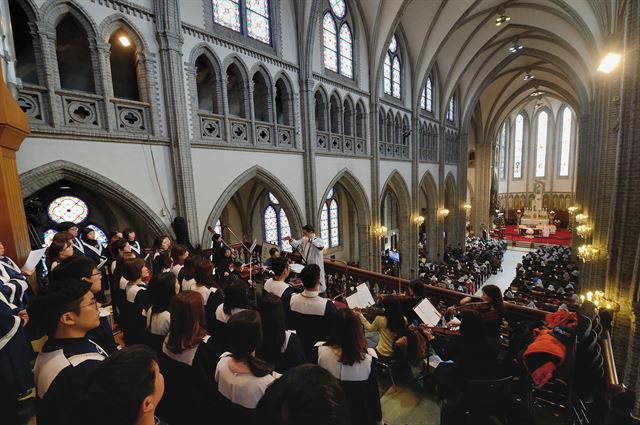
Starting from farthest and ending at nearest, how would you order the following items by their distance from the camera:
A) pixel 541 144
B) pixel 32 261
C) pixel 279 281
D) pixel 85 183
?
pixel 541 144 → pixel 85 183 → pixel 32 261 → pixel 279 281

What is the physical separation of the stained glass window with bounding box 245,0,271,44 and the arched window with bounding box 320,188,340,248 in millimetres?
9365

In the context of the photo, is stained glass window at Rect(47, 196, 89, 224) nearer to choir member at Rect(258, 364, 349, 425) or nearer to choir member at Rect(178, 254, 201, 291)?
choir member at Rect(178, 254, 201, 291)

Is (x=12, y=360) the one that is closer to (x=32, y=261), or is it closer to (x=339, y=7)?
(x=32, y=261)

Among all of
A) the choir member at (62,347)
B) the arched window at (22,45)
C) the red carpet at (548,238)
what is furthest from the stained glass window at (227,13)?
the red carpet at (548,238)

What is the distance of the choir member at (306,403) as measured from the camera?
1.01m

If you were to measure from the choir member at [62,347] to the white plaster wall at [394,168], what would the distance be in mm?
13953

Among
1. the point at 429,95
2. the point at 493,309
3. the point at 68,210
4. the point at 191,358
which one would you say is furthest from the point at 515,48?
the point at 68,210

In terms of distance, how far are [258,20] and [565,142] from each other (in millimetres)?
39984

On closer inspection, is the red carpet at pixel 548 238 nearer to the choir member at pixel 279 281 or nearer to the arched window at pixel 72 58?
the choir member at pixel 279 281

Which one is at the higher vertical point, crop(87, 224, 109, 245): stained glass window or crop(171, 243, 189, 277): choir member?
crop(171, 243, 189, 277): choir member

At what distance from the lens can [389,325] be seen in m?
3.08

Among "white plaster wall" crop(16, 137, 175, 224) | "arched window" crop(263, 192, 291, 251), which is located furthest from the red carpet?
"white plaster wall" crop(16, 137, 175, 224)

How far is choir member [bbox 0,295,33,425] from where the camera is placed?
7.97ft

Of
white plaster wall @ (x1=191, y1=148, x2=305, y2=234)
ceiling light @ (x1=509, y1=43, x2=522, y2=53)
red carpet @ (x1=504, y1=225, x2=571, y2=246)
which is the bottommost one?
red carpet @ (x1=504, y1=225, x2=571, y2=246)
